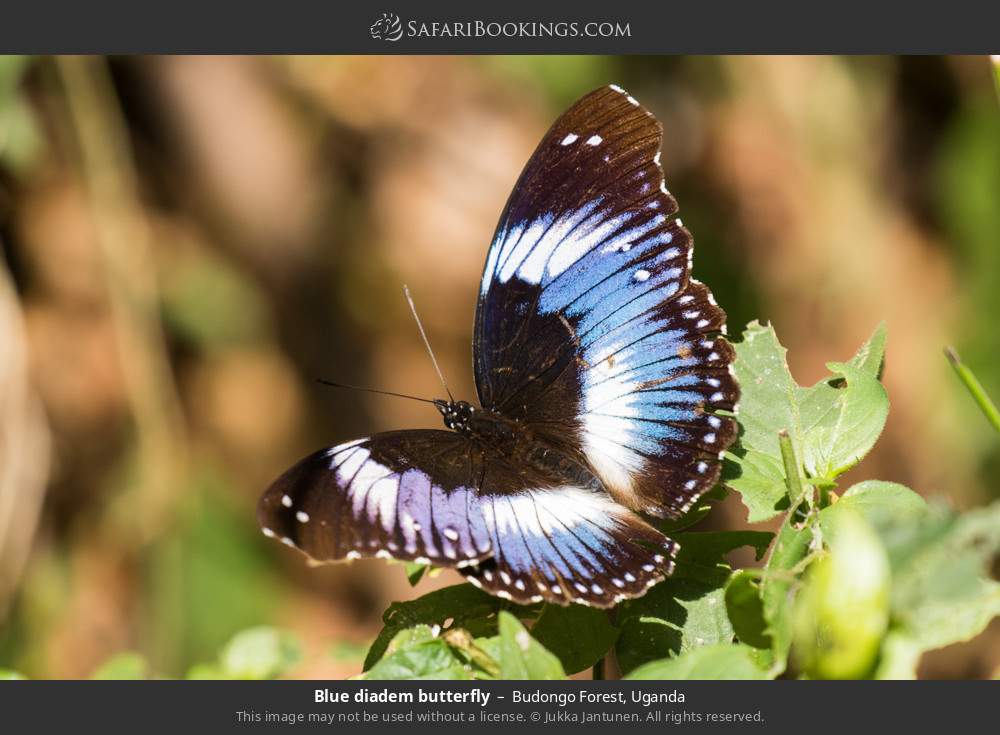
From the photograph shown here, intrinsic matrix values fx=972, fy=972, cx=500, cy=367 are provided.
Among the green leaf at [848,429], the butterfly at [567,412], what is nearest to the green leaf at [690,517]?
the butterfly at [567,412]

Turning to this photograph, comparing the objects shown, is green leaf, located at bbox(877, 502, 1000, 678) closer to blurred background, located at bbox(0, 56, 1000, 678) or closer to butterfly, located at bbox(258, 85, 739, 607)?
butterfly, located at bbox(258, 85, 739, 607)

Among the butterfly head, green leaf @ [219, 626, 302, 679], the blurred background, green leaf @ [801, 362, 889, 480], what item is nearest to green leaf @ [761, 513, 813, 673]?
green leaf @ [801, 362, 889, 480]

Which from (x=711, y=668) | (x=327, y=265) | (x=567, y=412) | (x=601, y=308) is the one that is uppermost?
(x=327, y=265)

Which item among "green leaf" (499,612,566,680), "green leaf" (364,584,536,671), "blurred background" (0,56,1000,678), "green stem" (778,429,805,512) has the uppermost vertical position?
"blurred background" (0,56,1000,678)

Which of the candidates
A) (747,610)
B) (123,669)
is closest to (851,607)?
(747,610)

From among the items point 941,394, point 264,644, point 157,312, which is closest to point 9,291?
point 157,312

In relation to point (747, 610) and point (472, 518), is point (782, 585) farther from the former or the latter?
point (472, 518)

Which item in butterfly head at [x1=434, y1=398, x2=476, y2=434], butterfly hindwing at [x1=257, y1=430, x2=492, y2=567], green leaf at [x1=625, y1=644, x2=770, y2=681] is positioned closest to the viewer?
green leaf at [x1=625, y1=644, x2=770, y2=681]

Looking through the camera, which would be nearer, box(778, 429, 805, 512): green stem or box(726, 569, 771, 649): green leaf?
box(726, 569, 771, 649): green leaf
